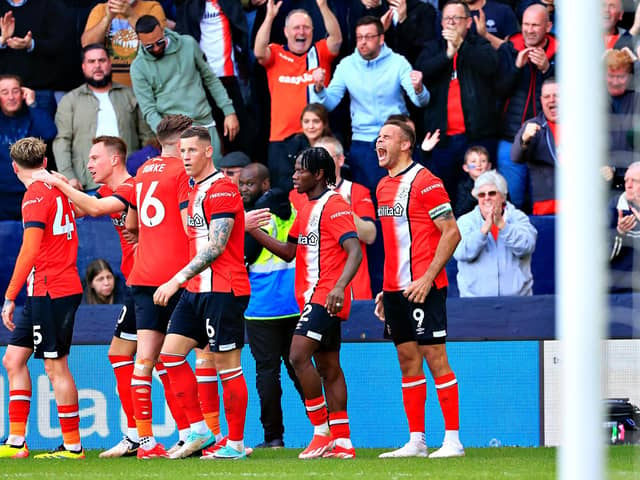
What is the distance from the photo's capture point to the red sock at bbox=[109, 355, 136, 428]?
877 centimetres

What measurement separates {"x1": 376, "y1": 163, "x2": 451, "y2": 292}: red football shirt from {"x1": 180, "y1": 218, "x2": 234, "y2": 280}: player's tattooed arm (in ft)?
3.69

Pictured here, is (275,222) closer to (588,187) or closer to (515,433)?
(515,433)

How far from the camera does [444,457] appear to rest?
8.02m

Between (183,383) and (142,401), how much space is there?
431mm

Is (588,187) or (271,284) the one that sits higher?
(588,187)

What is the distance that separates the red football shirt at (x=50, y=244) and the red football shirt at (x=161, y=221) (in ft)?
1.83

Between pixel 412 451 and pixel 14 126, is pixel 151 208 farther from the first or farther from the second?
pixel 14 126

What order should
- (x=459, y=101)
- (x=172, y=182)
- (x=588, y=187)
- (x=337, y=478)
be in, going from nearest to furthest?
1. (x=588, y=187)
2. (x=337, y=478)
3. (x=172, y=182)
4. (x=459, y=101)

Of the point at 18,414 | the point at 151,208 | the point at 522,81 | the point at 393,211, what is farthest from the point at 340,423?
the point at 522,81

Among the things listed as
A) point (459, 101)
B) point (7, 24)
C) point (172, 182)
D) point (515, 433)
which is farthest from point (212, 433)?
point (7, 24)

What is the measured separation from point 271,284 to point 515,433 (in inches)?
86.9

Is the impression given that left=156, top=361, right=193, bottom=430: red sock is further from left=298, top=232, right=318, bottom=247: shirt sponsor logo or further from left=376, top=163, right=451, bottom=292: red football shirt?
left=376, top=163, right=451, bottom=292: red football shirt

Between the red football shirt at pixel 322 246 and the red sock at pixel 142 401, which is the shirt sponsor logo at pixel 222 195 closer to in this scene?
the red football shirt at pixel 322 246

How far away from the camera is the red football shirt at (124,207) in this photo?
8438 mm
